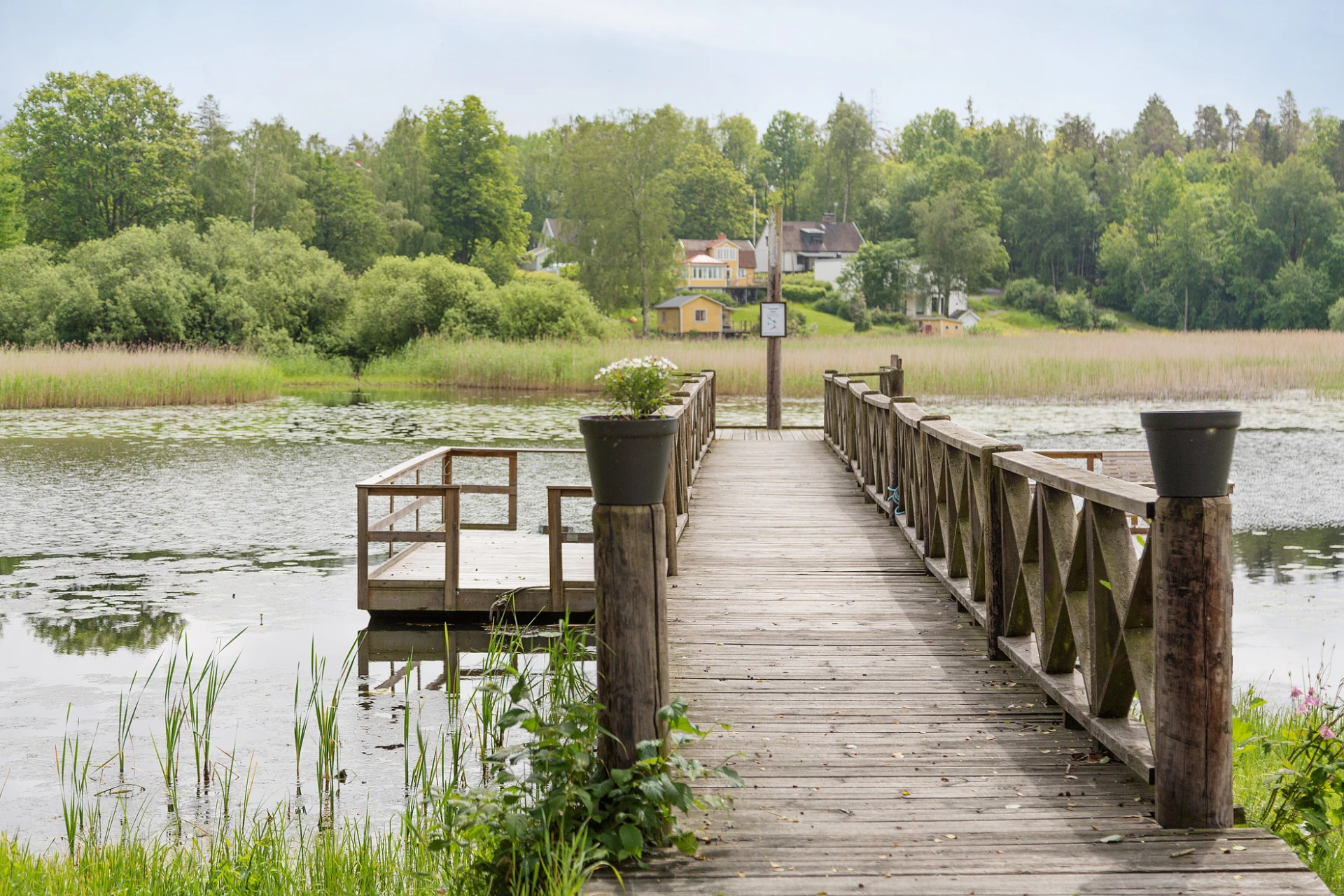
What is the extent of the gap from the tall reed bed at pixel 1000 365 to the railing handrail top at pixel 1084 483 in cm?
1861

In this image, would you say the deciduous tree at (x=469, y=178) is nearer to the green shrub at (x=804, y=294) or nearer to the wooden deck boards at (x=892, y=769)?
the green shrub at (x=804, y=294)

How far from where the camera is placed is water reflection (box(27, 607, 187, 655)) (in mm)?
7891

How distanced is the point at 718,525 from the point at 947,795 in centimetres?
505

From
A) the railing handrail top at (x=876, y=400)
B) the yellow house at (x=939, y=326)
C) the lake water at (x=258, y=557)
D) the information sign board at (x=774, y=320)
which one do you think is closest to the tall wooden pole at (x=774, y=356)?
the information sign board at (x=774, y=320)

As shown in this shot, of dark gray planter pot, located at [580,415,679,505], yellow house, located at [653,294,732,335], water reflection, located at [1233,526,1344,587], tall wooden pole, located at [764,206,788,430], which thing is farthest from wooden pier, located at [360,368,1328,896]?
yellow house, located at [653,294,732,335]

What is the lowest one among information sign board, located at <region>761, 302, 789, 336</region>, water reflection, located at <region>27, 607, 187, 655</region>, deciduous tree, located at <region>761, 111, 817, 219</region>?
water reflection, located at <region>27, 607, 187, 655</region>

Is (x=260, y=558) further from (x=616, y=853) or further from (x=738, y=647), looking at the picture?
(x=616, y=853)

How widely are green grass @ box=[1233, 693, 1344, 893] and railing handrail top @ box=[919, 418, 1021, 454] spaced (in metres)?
1.30

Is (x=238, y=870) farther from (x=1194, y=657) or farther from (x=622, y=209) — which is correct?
(x=622, y=209)

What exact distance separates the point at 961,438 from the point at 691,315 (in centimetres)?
5814

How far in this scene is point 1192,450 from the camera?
9.96 ft

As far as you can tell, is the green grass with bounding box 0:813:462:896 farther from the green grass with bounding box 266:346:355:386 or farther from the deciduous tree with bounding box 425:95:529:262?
the deciduous tree with bounding box 425:95:529:262

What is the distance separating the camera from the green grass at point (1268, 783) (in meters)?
3.69

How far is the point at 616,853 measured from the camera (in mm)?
3027
